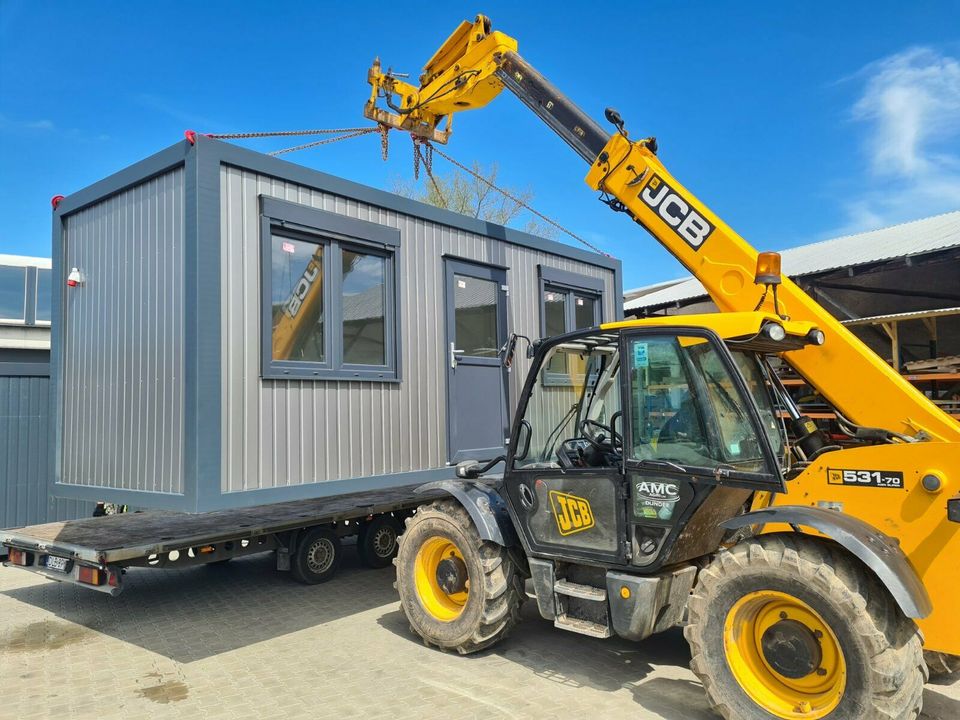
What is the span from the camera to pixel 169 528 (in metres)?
6.49

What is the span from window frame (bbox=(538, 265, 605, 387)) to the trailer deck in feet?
8.98

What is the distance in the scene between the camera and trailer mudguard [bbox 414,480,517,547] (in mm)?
4914

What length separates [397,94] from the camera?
7824mm

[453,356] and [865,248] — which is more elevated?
[865,248]

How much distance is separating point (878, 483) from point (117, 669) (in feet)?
16.8

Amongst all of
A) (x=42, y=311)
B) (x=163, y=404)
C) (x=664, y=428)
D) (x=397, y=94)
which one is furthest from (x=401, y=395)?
(x=42, y=311)

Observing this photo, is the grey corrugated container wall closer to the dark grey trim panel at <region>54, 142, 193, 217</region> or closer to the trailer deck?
the dark grey trim panel at <region>54, 142, 193, 217</region>

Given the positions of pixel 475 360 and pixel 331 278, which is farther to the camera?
pixel 475 360

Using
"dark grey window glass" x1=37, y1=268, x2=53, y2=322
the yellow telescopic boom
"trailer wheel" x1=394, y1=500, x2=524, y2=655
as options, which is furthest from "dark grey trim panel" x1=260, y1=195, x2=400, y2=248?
"dark grey window glass" x1=37, y1=268, x2=53, y2=322

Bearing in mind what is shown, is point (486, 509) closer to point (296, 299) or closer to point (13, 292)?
point (296, 299)

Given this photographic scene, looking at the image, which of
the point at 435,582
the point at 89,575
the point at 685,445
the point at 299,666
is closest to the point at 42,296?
the point at 89,575

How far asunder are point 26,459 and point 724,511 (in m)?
8.47

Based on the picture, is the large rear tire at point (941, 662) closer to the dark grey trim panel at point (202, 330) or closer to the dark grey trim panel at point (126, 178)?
the dark grey trim panel at point (202, 330)

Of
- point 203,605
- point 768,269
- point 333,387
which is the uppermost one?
point 768,269
